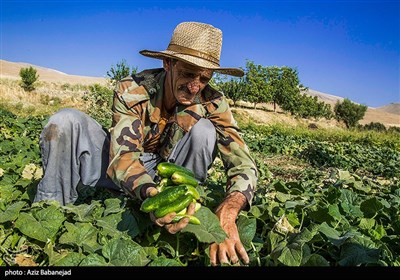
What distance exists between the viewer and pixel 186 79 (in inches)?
122

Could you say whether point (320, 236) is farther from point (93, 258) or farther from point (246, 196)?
point (93, 258)

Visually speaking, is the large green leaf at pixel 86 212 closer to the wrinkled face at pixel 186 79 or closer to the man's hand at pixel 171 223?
the man's hand at pixel 171 223

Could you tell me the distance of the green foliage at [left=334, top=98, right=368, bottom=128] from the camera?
7131 centimetres

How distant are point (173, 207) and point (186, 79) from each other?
117 centimetres

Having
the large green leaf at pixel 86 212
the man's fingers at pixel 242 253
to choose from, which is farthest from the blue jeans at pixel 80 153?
the man's fingers at pixel 242 253

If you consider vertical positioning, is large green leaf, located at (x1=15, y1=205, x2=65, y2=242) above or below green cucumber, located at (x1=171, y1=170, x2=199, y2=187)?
below

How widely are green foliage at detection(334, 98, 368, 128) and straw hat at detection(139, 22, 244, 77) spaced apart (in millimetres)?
72119

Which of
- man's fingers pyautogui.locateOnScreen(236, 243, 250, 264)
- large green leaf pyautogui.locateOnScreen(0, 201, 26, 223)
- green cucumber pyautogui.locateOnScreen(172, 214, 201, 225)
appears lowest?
large green leaf pyautogui.locateOnScreen(0, 201, 26, 223)

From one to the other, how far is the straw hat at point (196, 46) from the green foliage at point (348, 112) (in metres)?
72.1

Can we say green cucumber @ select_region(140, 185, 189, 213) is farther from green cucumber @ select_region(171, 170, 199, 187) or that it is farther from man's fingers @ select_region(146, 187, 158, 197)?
green cucumber @ select_region(171, 170, 199, 187)

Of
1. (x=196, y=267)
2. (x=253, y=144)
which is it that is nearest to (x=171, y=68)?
(x=196, y=267)

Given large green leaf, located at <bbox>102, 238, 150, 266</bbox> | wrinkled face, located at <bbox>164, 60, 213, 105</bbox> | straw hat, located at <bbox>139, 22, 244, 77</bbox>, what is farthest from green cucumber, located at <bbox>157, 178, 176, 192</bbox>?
straw hat, located at <bbox>139, 22, 244, 77</bbox>

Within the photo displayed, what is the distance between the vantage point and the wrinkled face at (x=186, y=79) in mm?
3045

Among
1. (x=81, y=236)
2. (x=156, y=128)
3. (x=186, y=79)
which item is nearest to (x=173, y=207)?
(x=81, y=236)
